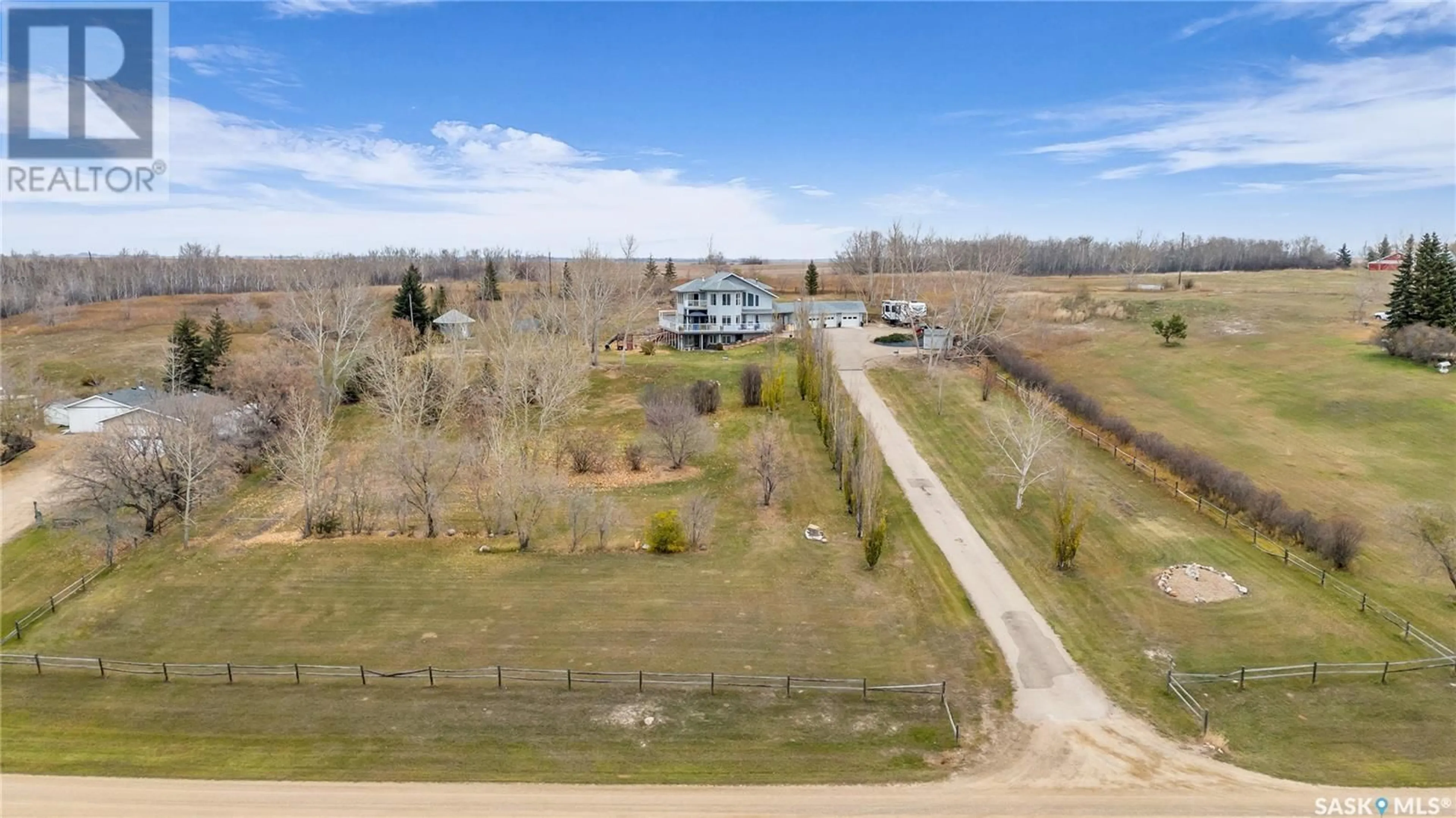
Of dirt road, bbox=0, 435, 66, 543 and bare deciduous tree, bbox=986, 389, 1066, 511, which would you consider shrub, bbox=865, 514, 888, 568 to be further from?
dirt road, bbox=0, 435, 66, 543

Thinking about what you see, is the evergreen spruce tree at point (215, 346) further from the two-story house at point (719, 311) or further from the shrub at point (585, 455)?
the two-story house at point (719, 311)

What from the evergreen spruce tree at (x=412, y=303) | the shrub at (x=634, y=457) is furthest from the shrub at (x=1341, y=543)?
the evergreen spruce tree at (x=412, y=303)

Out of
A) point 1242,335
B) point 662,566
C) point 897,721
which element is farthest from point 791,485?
point 1242,335

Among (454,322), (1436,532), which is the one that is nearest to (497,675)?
(1436,532)

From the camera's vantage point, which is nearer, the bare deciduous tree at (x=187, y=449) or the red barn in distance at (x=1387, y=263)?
the bare deciduous tree at (x=187, y=449)

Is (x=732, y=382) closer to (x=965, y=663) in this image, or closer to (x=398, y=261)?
(x=965, y=663)

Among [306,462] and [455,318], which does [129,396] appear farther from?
[455,318]
